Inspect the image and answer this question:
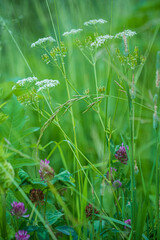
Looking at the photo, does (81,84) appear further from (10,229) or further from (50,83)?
(10,229)

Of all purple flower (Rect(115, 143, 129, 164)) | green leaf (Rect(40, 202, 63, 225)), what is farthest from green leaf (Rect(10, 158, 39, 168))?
purple flower (Rect(115, 143, 129, 164))

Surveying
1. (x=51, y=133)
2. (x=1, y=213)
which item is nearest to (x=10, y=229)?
(x=1, y=213)

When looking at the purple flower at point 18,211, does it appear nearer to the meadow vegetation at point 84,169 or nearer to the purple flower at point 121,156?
the meadow vegetation at point 84,169

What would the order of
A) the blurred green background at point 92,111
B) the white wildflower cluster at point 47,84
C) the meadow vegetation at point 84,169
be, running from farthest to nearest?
the white wildflower cluster at point 47,84 < the blurred green background at point 92,111 < the meadow vegetation at point 84,169

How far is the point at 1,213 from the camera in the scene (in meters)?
0.59

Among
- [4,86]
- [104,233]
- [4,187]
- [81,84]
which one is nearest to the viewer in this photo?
[4,187]

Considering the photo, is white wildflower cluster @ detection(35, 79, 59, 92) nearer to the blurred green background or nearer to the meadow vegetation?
the meadow vegetation

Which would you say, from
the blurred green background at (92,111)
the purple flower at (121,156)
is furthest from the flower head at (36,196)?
the purple flower at (121,156)

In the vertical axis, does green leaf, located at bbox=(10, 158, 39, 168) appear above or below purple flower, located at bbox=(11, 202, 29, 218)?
above

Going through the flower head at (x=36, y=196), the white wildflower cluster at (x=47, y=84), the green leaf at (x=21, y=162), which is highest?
the white wildflower cluster at (x=47, y=84)

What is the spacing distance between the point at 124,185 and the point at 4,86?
1.70ft

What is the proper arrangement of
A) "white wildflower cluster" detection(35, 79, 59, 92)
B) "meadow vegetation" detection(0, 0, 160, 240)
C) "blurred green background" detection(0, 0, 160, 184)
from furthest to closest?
"white wildflower cluster" detection(35, 79, 59, 92) < "blurred green background" detection(0, 0, 160, 184) < "meadow vegetation" detection(0, 0, 160, 240)

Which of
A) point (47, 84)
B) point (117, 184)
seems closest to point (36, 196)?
point (117, 184)

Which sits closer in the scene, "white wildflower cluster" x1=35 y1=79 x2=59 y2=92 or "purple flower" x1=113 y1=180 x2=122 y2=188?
"purple flower" x1=113 y1=180 x2=122 y2=188
